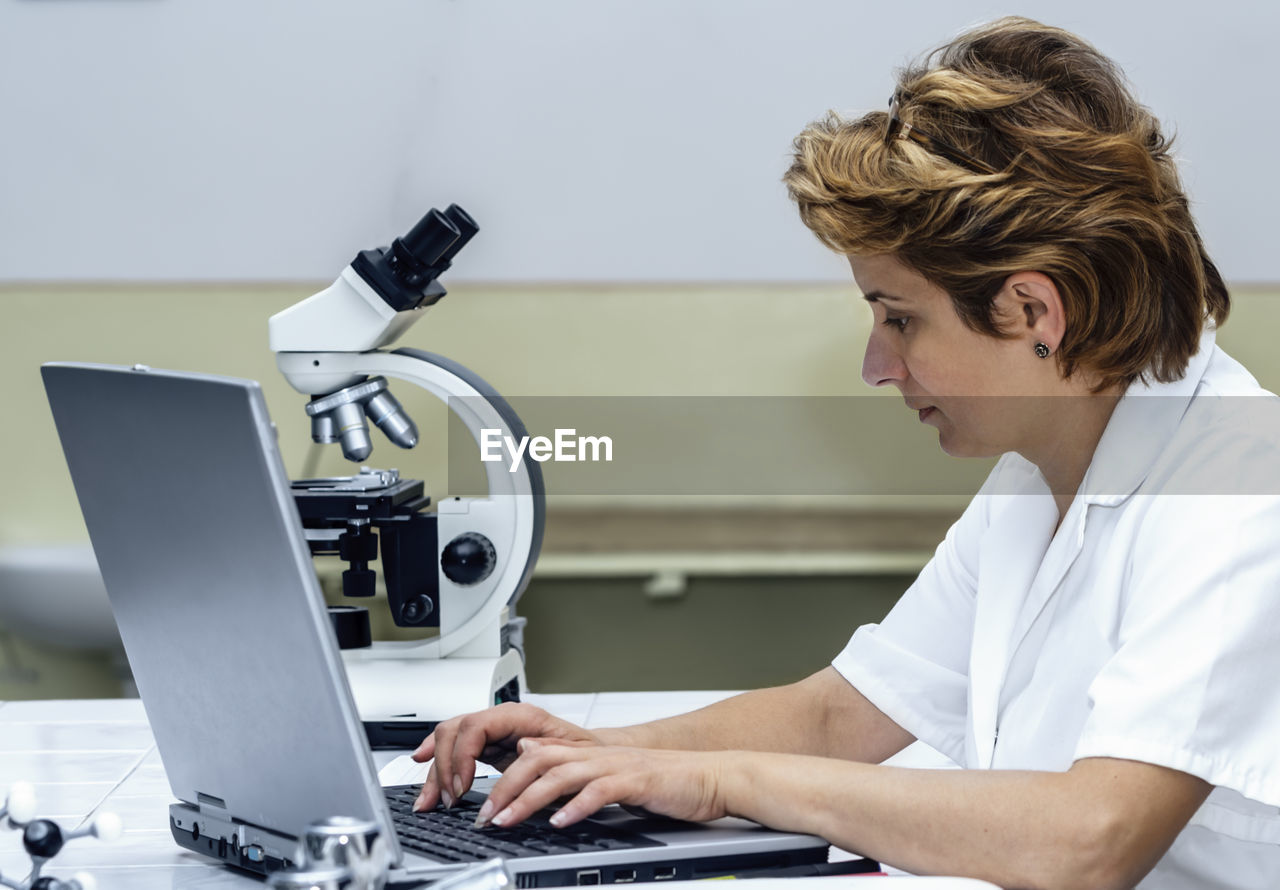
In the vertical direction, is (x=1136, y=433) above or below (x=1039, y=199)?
below

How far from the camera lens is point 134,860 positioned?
103 centimetres

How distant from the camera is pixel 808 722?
129 centimetres

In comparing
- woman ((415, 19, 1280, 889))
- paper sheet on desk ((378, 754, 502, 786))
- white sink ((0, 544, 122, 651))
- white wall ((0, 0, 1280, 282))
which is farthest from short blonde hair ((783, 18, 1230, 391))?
white sink ((0, 544, 122, 651))

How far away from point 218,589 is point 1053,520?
2.40 feet

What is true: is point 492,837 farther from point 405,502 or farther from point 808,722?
point 405,502

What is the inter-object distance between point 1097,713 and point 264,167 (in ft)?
7.67

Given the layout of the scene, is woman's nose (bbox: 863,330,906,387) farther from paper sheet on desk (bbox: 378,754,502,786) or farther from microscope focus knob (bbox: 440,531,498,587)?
microscope focus knob (bbox: 440,531,498,587)

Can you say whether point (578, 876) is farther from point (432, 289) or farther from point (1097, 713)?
point (432, 289)

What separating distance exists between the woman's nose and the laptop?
383 millimetres

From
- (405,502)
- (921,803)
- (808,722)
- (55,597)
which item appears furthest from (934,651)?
(55,597)

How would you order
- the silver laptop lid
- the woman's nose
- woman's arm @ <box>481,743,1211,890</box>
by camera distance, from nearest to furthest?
the silver laptop lid
woman's arm @ <box>481,743,1211,890</box>
the woman's nose

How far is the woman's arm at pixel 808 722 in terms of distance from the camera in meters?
1.26

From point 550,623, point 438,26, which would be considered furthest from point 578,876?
point 438,26

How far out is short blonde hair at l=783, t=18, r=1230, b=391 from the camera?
38.4 inches
